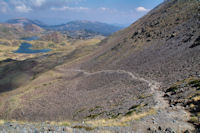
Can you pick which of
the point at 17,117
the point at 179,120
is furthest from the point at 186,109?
the point at 17,117

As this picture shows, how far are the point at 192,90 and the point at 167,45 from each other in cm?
3897

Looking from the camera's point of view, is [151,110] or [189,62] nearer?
[151,110]

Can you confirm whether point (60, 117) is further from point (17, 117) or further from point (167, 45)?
point (167, 45)

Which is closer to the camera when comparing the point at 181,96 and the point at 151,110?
the point at 151,110

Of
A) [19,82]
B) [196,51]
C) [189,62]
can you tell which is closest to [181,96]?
[189,62]

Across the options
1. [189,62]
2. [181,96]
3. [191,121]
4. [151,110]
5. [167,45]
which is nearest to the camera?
[191,121]

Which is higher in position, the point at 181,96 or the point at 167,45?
the point at 167,45

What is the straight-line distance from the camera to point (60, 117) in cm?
3125

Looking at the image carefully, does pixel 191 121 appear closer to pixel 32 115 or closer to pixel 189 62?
pixel 189 62

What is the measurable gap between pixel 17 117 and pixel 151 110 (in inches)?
1522

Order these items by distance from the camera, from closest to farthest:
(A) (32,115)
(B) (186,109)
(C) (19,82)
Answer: (B) (186,109)
(A) (32,115)
(C) (19,82)

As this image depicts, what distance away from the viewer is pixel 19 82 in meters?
95.4

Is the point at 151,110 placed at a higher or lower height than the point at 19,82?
higher

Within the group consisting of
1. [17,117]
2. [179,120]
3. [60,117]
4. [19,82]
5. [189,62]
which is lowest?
[19,82]
